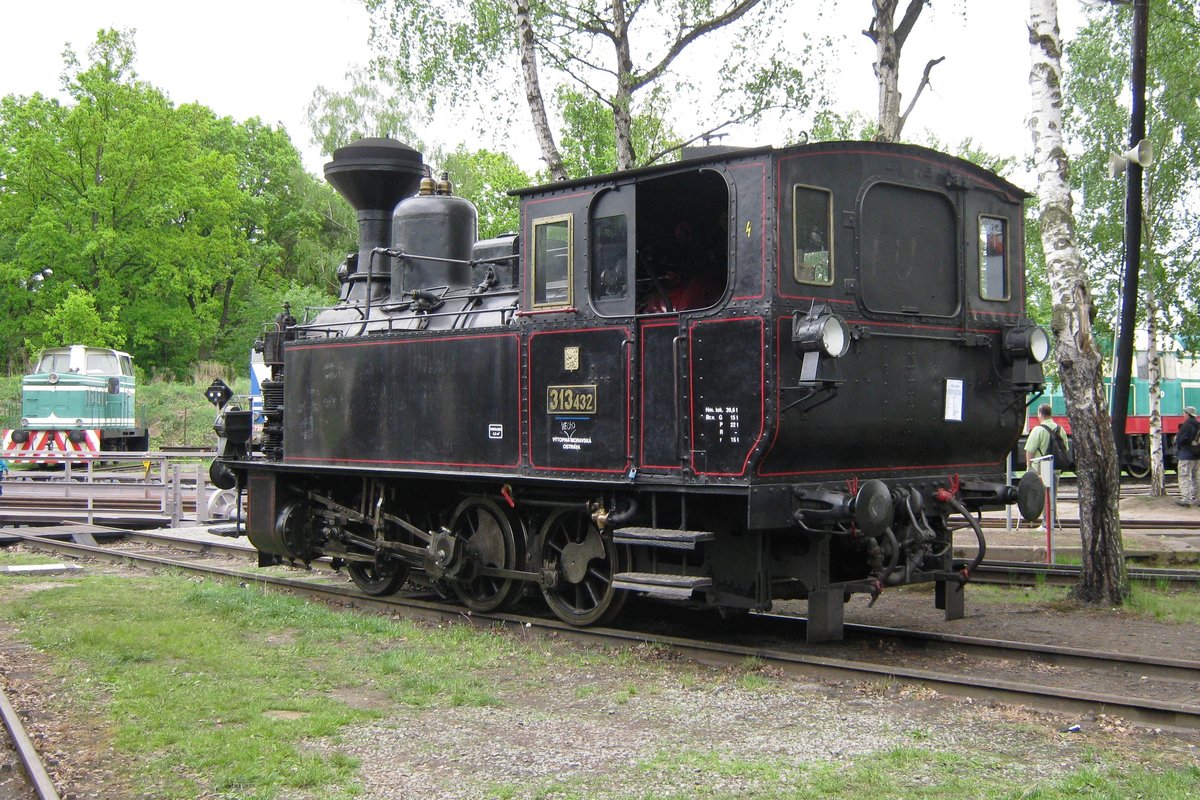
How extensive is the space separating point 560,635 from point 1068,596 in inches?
181

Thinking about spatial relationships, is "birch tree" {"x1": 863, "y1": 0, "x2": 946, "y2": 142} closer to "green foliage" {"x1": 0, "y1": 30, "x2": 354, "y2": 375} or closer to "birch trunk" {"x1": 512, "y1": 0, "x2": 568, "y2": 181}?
"birch trunk" {"x1": 512, "y1": 0, "x2": 568, "y2": 181}

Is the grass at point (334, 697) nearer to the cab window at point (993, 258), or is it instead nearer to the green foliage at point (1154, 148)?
the cab window at point (993, 258)

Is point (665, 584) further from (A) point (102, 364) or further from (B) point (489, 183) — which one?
(B) point (489, 183)

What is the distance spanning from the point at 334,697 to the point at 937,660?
3.96 m

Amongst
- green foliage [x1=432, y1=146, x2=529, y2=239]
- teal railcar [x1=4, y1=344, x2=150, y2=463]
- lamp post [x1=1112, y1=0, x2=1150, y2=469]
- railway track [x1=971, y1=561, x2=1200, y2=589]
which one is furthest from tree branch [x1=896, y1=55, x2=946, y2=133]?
teal railcar [x1=4, y1=344, x2=150, y2=463]

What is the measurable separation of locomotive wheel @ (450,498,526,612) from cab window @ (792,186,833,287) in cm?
335

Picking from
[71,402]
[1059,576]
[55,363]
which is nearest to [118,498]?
[71,402]

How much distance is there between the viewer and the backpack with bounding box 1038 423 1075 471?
1155 cm

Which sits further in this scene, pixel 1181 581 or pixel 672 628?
pixel 1181 581

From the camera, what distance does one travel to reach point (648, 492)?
7.53 m

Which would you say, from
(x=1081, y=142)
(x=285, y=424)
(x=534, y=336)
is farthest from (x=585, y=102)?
(x=534, y=336)

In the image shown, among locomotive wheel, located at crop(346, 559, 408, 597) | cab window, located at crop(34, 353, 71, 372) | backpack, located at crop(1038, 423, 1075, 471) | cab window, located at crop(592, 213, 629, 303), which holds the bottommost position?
locomotive wheel, located at crop(346, 559, 408, 597)

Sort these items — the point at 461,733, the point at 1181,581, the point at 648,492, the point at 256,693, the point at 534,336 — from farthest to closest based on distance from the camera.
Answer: the point at 1181,581, the point at 534,336, the point at 648,492, the point at 256,693, the point at 461,733

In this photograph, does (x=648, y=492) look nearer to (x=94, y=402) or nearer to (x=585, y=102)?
(x=585, y=102)
